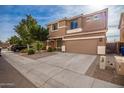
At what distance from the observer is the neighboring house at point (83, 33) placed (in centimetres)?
812

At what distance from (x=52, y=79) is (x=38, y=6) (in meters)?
3.20

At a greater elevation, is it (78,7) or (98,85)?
(78,7)

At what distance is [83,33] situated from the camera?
10805 millimetres

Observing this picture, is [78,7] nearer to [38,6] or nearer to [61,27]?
[38,6]

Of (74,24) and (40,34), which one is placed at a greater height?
(74,24)

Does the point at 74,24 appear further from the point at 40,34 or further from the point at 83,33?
the point at 40,34

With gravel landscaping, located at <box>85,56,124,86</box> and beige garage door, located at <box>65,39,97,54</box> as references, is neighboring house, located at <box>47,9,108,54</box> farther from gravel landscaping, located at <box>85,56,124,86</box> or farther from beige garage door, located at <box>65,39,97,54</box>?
gravel landscaping, located at <box>85,56,124,86</box>

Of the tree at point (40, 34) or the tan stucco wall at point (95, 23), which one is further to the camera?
the tree at point (40, 34)

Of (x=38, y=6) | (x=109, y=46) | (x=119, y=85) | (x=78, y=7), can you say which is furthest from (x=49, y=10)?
(x=119, y=85)

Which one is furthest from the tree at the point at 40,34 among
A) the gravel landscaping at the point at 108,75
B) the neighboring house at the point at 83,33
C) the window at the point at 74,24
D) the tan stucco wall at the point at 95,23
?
the gravel landscaping at the point at 108,75

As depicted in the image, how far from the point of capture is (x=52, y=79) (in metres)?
5.25

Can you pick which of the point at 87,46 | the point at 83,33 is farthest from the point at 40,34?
the point at 87,46

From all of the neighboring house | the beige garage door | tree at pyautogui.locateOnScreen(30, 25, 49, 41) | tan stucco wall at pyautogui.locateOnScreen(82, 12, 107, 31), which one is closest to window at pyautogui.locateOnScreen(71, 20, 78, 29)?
the neighboring house

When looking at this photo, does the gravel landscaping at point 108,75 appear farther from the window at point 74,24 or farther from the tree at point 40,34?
the tree at point 40,34
